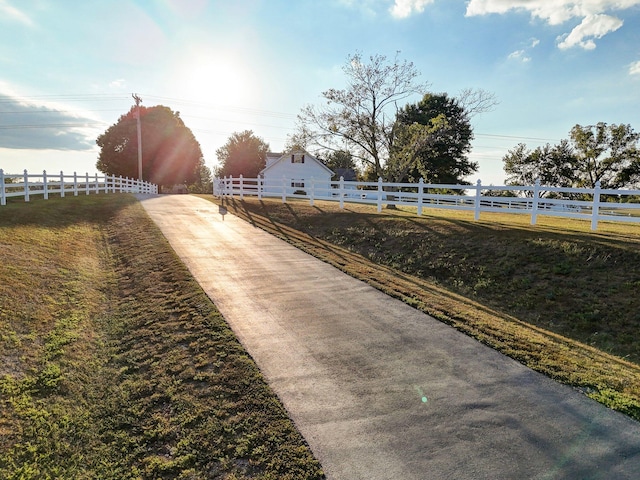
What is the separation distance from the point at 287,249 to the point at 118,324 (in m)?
5.49

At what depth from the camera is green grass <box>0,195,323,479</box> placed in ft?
11.1

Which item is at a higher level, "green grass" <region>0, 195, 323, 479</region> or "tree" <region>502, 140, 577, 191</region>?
"tree" <region>502, 140, 577, 191</region>

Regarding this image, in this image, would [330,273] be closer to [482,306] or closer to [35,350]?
[482,306]

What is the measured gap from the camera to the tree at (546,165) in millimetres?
46844

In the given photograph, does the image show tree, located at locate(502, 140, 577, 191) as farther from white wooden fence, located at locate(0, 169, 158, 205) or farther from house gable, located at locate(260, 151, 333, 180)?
white wooden fence, located at locate(0, 169, 158, 205)

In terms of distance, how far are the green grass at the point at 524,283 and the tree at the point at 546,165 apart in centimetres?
3988

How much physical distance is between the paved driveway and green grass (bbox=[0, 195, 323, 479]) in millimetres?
327

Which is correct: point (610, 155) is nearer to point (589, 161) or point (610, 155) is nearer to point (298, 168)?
point (589, 161)

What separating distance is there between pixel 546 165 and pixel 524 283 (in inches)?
1819

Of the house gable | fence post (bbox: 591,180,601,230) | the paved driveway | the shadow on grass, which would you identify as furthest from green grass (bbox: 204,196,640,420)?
the house gable

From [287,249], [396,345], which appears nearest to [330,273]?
[287,249]

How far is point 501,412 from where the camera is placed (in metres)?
3.95

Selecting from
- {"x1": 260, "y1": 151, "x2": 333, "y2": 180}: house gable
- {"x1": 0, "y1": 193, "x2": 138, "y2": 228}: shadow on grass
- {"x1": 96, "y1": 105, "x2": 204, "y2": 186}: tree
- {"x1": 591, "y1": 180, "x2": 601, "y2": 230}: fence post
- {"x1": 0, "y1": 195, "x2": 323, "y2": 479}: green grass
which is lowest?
{"x1": 0, "y1": 195, "x2": 323, "y2": 479}: green grass

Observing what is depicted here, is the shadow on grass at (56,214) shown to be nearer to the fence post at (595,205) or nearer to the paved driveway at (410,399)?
the paved driveway at (410,399)
